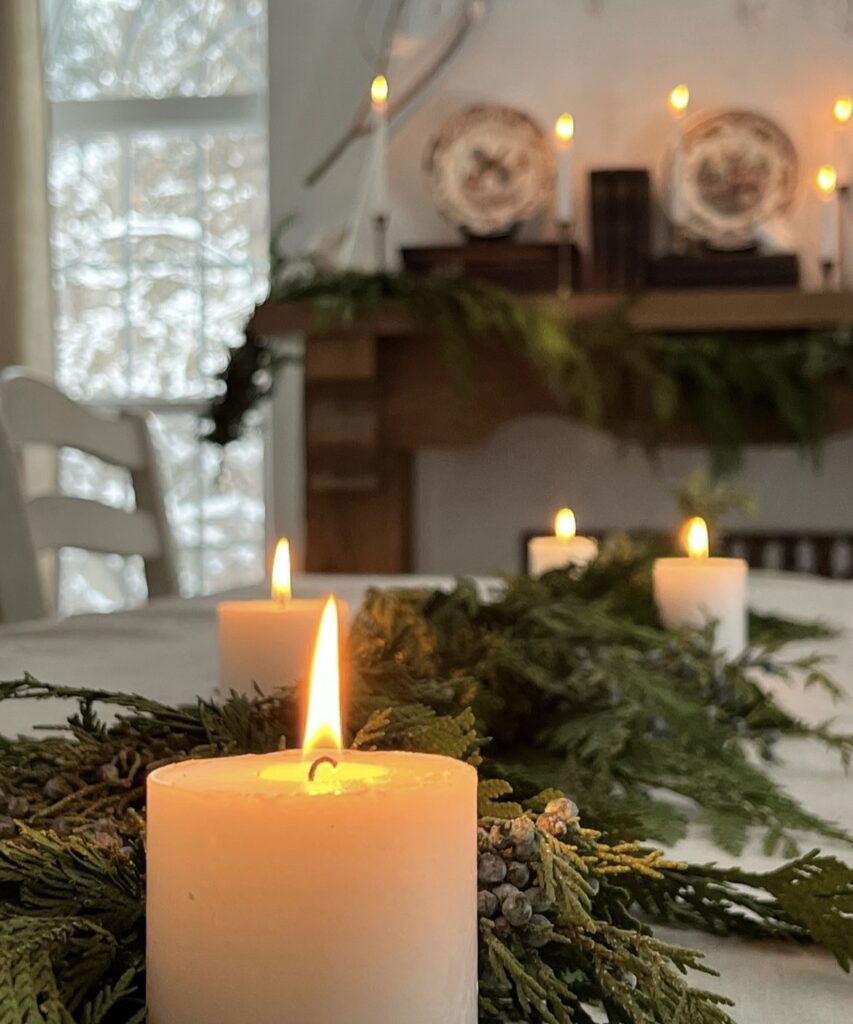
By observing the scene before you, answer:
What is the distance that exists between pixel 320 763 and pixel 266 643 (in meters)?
0.32

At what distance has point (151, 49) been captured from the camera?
3637 millimetres

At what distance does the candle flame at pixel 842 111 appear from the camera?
9.77 ft

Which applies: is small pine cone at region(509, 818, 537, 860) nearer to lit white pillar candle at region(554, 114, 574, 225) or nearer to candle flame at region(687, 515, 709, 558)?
candle flame at region(687, 515, 709, 558)

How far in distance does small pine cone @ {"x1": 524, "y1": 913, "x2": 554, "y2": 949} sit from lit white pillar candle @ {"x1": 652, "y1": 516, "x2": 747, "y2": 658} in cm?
54

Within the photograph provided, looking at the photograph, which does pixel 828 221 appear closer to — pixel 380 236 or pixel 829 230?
pixel 829 230

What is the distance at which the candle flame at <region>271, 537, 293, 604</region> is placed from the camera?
25.5 inches

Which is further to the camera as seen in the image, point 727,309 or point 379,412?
point 379,412

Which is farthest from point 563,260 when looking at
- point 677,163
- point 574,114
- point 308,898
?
point 308,898

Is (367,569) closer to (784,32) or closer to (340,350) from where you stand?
(340,350)

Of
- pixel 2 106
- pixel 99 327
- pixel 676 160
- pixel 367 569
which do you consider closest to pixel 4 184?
pixel 2 106

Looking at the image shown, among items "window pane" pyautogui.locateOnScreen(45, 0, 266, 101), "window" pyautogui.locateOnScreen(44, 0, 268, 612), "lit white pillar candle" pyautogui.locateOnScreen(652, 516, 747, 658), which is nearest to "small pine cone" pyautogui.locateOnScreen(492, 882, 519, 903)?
"lit white pillar candle" pyautogui.locateOnScreen(652, 516, 747, 658)

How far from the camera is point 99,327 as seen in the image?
3703 mm

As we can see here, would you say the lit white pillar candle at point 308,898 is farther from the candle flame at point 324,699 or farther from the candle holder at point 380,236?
the candle holder at point 380,236

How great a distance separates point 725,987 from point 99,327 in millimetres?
3545
